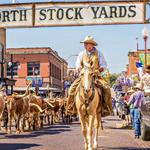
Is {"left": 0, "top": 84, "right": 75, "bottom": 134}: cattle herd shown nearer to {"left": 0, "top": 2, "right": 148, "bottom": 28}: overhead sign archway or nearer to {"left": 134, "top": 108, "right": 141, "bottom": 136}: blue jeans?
{"left": 0, "top": 2, "right": 148, "bottom": 28}: overhead sign archway

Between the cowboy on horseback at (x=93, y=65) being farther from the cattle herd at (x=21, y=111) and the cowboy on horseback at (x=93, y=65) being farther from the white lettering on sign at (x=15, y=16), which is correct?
the cattle herd at (x=21, y=111)

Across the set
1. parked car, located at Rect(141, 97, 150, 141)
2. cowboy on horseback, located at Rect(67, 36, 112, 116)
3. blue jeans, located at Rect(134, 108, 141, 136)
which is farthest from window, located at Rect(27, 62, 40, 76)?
cowboy on horseback, located at Rect(67, 36, 112, 116)

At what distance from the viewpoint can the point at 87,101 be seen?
14523mm

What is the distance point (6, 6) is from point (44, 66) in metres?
68.0

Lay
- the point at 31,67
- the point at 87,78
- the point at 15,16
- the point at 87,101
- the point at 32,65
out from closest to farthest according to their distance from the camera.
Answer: the point at 87,78 < the point at 87,101 < the point at 15,16 < the point at 31,67 < the point at 32,65

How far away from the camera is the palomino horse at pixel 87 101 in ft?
47.1

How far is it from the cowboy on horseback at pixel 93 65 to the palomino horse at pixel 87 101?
327 mm

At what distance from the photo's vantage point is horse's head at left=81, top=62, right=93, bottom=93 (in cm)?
1428

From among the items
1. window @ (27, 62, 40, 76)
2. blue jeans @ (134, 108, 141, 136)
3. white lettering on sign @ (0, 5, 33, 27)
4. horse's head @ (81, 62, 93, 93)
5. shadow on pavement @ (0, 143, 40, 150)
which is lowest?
shadow on pavement @ (0, 143, 40, 150)

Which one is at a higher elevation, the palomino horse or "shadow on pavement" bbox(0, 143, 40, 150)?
the palomino horse

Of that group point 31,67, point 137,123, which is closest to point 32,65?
point 31,67

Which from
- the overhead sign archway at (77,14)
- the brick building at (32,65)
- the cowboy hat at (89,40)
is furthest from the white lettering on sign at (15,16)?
the brick building at (32,65)

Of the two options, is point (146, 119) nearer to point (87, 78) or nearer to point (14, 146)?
point (87, 78)

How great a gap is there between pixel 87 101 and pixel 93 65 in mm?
1053
